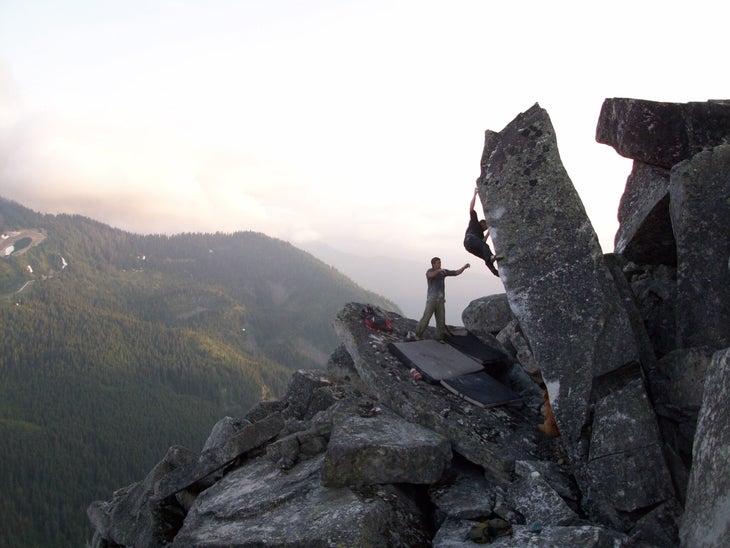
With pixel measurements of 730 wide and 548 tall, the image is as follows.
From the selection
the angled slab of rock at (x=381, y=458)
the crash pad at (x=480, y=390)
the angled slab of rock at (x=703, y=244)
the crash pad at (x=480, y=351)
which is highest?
the angled slab of rock at (x=703, y=244)

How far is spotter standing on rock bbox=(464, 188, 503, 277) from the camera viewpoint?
13828 mm

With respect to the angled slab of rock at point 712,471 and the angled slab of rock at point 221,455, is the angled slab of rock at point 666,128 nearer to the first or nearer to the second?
the angled slab of rock at point 712,471

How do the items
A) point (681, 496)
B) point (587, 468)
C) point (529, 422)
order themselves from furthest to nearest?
point (529, 422)
point (587, 468)
point (681, 496)

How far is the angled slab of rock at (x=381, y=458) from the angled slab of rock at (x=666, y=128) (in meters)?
7.78

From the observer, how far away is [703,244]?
1085 cm

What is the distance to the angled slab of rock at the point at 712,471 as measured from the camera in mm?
7402

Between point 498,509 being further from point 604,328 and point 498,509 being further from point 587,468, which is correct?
point 604,328

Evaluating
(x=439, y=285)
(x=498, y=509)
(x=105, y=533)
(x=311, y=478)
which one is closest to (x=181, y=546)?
(x=311, y=478)

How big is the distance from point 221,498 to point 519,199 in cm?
907

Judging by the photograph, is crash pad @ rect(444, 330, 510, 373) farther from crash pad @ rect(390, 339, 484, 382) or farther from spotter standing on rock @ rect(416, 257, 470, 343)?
spotter standing on rock @ rect(416, 257, 470, 343)

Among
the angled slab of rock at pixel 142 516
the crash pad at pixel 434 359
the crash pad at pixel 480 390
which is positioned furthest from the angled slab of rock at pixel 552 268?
the angled slab of rock at pixel 142 516

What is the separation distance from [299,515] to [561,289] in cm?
669

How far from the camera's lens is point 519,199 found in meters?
12.4

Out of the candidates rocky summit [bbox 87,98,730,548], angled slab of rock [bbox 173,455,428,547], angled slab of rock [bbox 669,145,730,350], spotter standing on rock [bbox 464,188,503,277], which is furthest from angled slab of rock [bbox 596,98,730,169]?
angled slab of rock [bbox 173,455,428,547]
